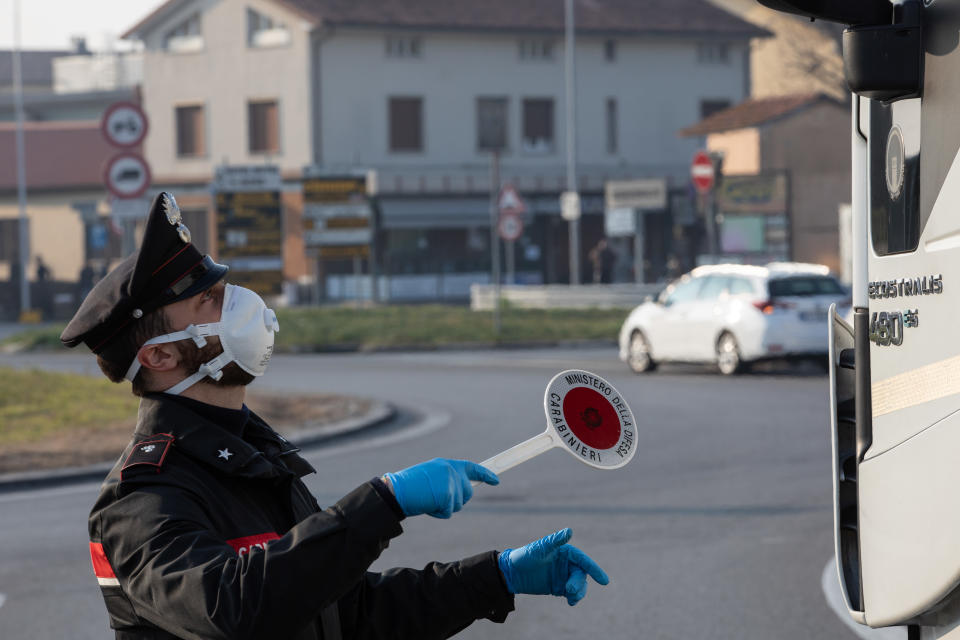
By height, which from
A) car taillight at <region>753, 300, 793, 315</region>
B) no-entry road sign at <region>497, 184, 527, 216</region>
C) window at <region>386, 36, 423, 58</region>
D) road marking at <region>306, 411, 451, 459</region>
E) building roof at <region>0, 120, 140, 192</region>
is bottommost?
road marking at <region>306, 411, 451, 459</region>

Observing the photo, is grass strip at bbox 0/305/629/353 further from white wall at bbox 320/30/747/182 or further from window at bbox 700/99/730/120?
window at bbox 700/99/730/120

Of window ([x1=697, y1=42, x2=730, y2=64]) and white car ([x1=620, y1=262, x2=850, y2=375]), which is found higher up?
window ([x1=697, y1=42, x2=730, y2=64])

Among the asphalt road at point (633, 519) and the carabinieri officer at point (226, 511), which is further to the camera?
the asphalt road at point (633, 519)

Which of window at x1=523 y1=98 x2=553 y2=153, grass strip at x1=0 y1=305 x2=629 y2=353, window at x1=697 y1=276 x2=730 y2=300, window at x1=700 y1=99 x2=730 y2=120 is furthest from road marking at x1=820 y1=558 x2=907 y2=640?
window at x1=700 y1=99 x2=730 y2=120

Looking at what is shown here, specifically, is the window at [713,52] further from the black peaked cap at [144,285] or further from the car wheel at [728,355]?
the black peaked cap at [144,285]

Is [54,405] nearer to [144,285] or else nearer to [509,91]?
[144,285]

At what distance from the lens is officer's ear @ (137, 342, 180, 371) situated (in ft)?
9.71

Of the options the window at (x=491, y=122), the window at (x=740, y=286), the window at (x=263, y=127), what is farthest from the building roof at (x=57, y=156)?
the window at (x=740, y=286)

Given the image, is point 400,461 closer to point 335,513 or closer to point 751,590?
point 751,590

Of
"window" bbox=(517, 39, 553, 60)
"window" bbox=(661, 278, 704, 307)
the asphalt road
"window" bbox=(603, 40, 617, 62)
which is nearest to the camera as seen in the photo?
the asphalt road

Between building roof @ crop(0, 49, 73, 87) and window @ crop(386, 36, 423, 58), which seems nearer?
window @ crop(386, 36, 423, 58)

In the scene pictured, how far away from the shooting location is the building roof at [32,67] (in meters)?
93.1

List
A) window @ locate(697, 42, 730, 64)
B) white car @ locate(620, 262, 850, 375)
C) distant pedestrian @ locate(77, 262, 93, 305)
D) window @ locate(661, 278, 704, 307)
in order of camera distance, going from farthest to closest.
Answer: window @ locate(697, 42, 730, 64), distant pedestrian @ locate(77, 262, 93, 305), window @ locate(661, 278, 704, 307), white car @ locate(620, 262, 850, 375)

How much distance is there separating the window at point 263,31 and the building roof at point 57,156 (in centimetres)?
780
